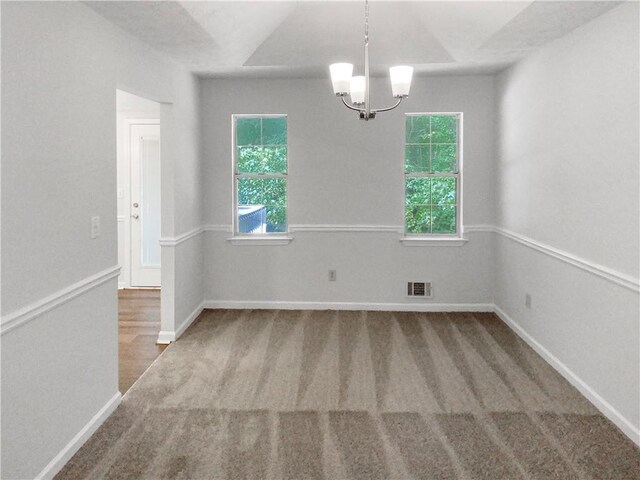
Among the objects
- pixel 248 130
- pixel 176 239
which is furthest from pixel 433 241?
pixel 176 239

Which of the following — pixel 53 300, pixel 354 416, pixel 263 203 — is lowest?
pixel 354 416

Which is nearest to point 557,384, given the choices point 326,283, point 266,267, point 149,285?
point 326,283

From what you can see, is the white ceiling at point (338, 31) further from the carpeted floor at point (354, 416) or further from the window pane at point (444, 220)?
the carpeted floor at point (354, 416)

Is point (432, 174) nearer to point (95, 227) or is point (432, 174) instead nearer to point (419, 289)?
point (419, 289)

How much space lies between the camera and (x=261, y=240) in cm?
541

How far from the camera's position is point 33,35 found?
2.23 meters

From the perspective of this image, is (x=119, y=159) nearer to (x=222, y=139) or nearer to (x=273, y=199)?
(x=222, y=139)

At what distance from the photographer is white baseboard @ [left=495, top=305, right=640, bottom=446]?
A: 9.03 ft

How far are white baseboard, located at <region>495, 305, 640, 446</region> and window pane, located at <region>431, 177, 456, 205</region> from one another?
1405 mm

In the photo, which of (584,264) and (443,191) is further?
(443,191)

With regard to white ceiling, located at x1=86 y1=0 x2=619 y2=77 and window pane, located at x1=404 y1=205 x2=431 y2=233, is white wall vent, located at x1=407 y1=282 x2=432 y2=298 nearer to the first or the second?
window pane, located at x1=404 y1=205 x2=431 y2=233

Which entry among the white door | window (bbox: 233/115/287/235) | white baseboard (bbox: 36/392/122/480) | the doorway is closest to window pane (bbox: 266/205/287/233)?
window (bbox: 233/115/287/235)

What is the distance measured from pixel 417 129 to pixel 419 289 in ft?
5.44

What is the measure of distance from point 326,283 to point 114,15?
3.28 meters
